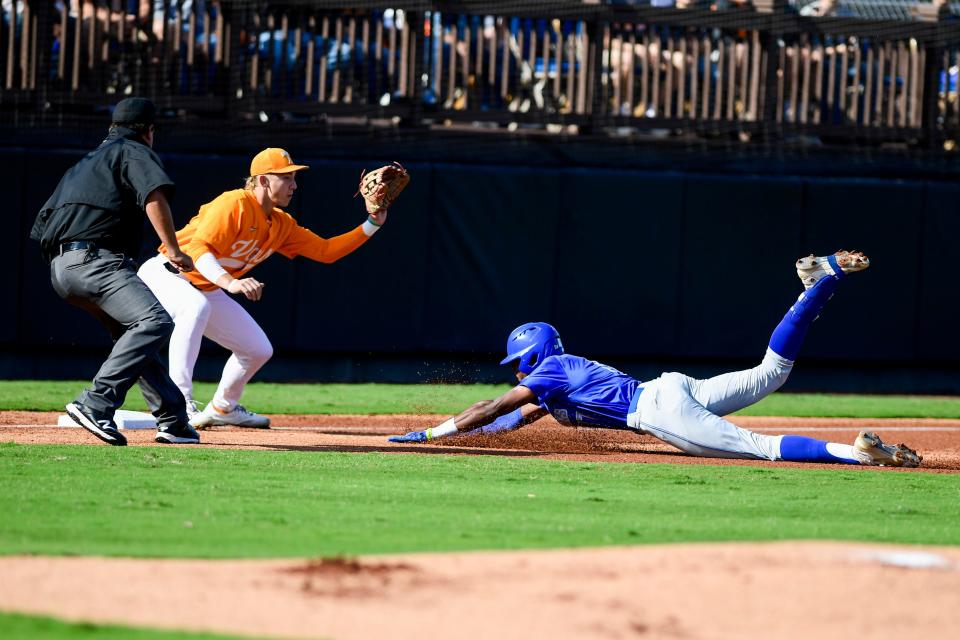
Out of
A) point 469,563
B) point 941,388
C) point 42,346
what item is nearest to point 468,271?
point 42,346

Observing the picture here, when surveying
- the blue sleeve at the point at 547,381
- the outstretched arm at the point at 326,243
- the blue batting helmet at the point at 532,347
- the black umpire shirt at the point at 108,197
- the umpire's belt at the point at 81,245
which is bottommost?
the blue sleeve at the point at 547,381

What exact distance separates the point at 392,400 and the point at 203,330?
11.4ft

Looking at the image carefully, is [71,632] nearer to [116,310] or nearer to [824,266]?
[116,310]

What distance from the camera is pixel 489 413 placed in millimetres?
7836

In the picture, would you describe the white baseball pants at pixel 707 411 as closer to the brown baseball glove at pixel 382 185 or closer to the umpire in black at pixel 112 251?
the brown baseball glove at pixel 382 185

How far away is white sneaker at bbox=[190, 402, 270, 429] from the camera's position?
29.6ft

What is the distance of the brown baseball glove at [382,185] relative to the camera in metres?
9.12

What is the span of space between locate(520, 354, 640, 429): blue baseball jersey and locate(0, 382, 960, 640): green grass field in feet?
1.15

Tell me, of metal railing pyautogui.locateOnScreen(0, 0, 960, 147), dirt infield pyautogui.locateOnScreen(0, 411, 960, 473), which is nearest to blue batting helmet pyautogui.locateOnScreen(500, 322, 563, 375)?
dirt infield pyautogui.locateOnScreen(0, 411, 960, 473)

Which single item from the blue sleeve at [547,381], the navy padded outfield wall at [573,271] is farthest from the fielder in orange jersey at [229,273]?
the navy padded outfield wall at [573,271]

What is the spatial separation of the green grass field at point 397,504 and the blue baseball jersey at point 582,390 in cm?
Answer: 35

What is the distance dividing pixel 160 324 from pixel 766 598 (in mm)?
4084

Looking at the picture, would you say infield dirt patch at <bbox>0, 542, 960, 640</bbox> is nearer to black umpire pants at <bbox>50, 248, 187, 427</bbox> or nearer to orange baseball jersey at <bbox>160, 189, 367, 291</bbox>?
black umpire pants at <bbox>50, 248, 187, 427</bbox>

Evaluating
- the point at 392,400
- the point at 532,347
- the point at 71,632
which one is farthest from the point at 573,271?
the point at 71,632
